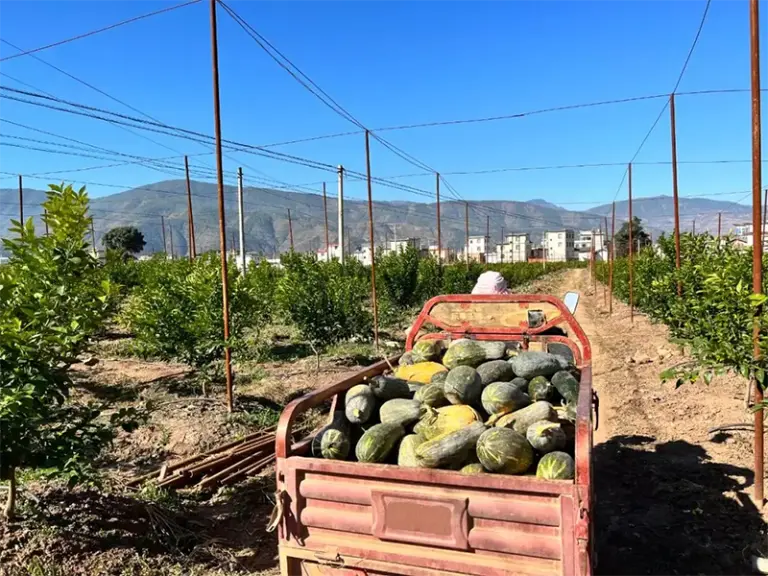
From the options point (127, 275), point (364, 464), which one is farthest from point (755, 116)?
point (127, 275)

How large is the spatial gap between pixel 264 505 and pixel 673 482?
3696 mm

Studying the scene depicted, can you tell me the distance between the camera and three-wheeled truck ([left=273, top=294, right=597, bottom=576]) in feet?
8.00

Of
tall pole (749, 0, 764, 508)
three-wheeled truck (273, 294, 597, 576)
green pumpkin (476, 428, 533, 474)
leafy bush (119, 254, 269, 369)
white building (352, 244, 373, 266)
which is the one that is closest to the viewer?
three-wheeled truck (273, 294, 597, 576)

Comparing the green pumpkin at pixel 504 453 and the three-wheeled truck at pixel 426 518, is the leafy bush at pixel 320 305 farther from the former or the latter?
the green pumpkin at pixel 504 453

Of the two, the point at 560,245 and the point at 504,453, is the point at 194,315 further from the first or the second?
the point at 560,245

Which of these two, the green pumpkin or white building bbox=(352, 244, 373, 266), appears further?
white building bbox=(352, 244, 373, 266)

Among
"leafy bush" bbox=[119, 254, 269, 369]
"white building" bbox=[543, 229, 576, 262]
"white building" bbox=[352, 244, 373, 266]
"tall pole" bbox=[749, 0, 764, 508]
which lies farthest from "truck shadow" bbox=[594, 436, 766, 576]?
"white building" bbox=[543, 229, 576, 262]

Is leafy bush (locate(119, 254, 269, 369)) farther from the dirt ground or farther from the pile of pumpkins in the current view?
the pile of pumpkins

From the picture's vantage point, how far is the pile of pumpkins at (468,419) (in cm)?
274

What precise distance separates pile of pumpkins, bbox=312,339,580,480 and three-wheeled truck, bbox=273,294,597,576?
14 centimetres

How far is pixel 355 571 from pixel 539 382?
149 centimetres

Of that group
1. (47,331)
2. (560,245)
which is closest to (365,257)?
(560,245)

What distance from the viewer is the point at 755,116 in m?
4.74

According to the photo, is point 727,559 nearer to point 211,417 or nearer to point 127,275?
point 211,417
